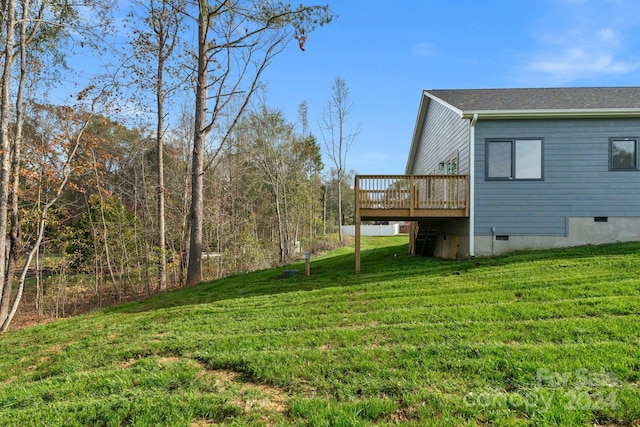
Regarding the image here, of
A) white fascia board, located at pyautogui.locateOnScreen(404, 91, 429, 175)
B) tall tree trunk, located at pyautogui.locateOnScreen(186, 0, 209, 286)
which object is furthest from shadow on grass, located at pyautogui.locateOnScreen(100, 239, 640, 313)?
white fascia board, located at pyautogui.locateOnScreen(404, 91, 429, 175)

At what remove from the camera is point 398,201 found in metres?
8.56

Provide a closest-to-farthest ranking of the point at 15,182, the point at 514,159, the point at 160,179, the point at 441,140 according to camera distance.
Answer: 1. the point at 15,182
2. the point at 514,159
3. the point at 160,179
4. the point at 441,140

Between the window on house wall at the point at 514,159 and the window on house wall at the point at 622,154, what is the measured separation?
63.7 inches

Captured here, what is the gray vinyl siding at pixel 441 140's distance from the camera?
30.4 feet

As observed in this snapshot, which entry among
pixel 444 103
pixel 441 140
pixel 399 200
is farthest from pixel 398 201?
pixel 441 140

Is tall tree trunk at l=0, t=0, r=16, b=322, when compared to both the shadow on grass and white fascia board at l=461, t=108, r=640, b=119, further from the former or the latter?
white fascia board at l=461, t=108, r=640, b=119

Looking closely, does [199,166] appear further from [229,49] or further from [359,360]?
[359,360]

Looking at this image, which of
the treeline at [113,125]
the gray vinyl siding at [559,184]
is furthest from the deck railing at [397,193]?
the treeline at [113,125]

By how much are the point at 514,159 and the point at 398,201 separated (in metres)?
3.13

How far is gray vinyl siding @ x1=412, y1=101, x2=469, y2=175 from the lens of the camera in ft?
30.4

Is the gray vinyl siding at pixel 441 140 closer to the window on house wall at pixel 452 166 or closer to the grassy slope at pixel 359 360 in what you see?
the window on house wall at pixel 452 166

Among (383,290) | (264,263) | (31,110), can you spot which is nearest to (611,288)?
(383,290)

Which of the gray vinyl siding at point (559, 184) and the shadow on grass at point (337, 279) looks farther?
the gray vinyl siding at point (559, 184)

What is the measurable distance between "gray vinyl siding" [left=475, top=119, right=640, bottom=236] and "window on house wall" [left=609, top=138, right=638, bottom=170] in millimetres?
119
